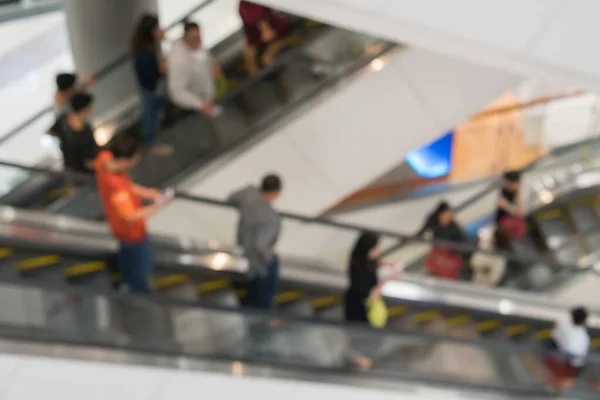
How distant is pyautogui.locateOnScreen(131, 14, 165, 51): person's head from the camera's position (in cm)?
630

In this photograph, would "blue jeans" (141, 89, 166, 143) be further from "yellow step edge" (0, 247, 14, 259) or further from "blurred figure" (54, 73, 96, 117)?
"yellow step edge" (0, 247, 14, 259)

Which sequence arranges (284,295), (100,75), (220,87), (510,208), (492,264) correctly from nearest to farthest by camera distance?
(284,295) → (100,75) → (220,87) → (510,208) → (492,264)

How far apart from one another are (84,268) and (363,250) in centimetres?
218

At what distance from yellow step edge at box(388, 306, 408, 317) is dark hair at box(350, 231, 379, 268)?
1.62m

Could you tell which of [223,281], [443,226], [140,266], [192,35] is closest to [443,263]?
[443,226]

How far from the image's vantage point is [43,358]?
453 cm

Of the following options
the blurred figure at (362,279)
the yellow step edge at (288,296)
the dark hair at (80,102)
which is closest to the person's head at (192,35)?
the dark hair at (80,102)

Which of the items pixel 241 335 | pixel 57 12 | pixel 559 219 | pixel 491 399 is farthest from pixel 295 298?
pixel 57 12

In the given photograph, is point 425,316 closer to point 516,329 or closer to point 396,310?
point 396,310

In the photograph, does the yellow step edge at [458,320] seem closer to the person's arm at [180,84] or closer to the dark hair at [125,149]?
the person's arm at [180,84]

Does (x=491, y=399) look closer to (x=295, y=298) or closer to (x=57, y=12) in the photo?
(x=295, y=298)

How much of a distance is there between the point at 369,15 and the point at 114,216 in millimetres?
2123

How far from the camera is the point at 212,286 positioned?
6305 millimetres

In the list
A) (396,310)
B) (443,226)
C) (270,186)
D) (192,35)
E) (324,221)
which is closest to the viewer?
(270,186)
